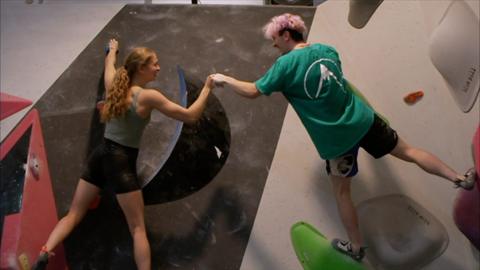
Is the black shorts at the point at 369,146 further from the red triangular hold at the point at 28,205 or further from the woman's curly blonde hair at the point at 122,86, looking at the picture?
the red triangular hold at the point at 28,205

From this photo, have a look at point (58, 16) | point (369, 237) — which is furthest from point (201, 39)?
point (369, 237)

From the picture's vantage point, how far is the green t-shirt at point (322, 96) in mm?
1773

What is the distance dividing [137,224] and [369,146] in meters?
1.01

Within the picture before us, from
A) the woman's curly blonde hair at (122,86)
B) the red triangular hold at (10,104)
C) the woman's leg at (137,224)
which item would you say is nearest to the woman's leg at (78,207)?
the woman's leg at (137,224)

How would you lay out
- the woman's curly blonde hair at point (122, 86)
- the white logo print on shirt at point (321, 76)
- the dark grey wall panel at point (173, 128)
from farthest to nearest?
1. the dark grey wall panel at point (173, 128)
2. the woman's curly blonde hair at point (122, 86)
3. the white logo print on shirt at point (321, 76)

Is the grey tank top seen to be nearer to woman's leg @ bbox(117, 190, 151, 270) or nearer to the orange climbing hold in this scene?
woman's leg @ bbox(117, 190, 151, 270)

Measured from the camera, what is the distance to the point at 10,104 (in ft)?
7.16

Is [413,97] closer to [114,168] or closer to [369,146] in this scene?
[369,146]

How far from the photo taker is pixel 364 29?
2.56 m

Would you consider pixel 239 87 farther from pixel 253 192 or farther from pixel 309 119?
pixel 253 192

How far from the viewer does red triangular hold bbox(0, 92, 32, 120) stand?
6.78ft

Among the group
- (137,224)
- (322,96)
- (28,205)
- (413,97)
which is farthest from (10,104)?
(413,97)

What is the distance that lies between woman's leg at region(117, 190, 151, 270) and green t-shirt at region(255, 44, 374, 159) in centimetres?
69

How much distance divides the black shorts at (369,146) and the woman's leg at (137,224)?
814mm
